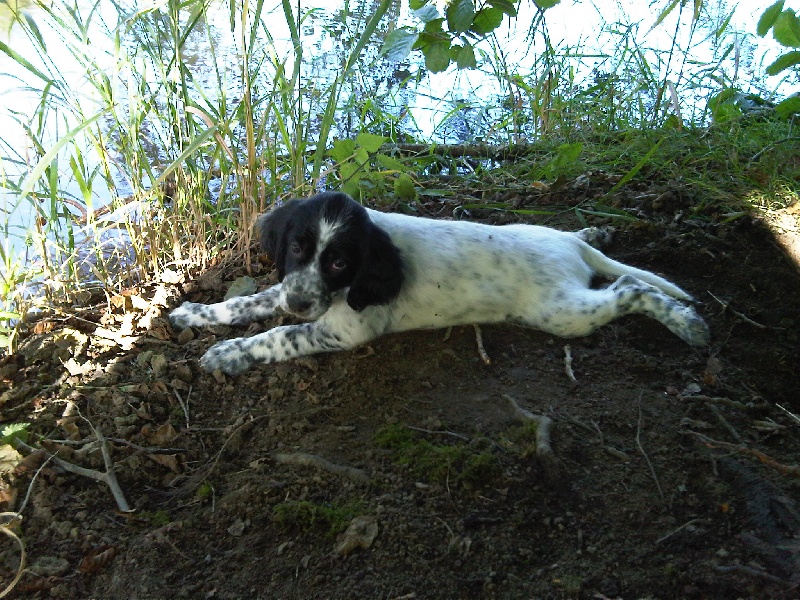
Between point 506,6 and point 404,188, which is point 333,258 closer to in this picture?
A: point 506,6

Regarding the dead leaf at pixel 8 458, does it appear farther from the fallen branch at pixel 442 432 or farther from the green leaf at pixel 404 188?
the green leaf at pixel 404 188

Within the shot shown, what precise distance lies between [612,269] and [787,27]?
58.0 inches

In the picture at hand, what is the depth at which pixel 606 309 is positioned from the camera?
3.38m

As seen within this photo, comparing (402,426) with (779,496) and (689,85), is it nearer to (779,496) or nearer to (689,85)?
(779,496)

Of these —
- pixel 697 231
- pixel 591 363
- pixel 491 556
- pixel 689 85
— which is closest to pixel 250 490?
pixel 491 556

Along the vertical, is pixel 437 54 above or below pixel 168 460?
above

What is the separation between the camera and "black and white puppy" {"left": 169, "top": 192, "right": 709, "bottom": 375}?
3.12 m

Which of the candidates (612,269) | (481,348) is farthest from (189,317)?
(612,269)

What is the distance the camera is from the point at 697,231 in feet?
13.5

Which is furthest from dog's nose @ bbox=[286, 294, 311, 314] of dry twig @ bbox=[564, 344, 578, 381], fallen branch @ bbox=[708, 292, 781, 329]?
fallen branch @ bbox=[708, 292, 781, 329]

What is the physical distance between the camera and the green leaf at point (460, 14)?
3227 mm

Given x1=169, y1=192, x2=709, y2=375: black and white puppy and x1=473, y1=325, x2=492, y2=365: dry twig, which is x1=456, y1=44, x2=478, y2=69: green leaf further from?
x1=473, y1=325, x2=492, y2=365: dry twig

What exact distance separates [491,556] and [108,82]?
2.69 metres

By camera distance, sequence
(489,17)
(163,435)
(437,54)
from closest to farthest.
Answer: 1. (163,435)
2. (489,17)
3. (437,54)
